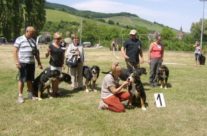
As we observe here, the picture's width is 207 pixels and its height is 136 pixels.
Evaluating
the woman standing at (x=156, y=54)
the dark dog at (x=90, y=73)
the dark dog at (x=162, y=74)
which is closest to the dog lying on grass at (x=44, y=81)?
the dark dog at (x=90, y=73)

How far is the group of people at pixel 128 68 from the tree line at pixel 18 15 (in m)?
52.9

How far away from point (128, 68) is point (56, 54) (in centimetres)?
267

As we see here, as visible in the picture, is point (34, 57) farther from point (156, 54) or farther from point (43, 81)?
point (156, 54)

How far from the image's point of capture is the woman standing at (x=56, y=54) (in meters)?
12.4

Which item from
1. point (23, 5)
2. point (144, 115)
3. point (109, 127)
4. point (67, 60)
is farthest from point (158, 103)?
point (23, 5)

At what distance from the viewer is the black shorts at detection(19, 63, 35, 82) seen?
37.0 feet

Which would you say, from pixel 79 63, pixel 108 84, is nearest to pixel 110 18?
pixel 79 63

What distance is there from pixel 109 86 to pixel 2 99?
11.5 ft

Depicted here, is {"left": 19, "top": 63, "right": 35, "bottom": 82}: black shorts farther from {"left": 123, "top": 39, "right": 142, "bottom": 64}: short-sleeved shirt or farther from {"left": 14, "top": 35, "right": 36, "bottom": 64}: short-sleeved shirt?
{"left": 123, "top": 39, "right": 142, "bottom": 64}: short-sleeved shirt

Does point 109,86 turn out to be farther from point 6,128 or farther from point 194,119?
point 6,128

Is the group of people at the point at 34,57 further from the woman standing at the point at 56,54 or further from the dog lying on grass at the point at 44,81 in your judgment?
the dog lying on grass at the point at 44,81

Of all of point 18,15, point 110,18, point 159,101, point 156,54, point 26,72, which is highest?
point 110,18

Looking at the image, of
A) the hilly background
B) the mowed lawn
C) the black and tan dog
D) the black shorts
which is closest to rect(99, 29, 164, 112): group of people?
the black and tan dog

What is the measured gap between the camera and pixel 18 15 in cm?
6662
